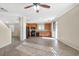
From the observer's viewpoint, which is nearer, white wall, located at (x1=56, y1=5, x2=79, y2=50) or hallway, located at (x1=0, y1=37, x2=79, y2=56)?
hallway, located at (x1=0, y1=37, x2=79, y2=56)

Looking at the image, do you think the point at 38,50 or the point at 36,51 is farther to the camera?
the point at 38,50

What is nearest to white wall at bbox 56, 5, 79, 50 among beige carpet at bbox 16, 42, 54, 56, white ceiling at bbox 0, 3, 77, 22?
white ceiling at bbox 0, 3, 77, 22

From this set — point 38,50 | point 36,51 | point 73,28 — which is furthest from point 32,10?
point 36,51

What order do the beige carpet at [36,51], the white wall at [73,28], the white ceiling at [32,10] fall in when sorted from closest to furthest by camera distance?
the beige carpet at [36,51]
the white wall at [73,28]
the white ceiling at [32,10]

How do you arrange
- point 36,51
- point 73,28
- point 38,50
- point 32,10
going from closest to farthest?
point 36,51 < point 38,50 < point 73,28 < point 32,10

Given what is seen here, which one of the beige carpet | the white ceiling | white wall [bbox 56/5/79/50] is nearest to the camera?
the beige carpet

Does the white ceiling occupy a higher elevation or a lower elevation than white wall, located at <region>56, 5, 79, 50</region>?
higher

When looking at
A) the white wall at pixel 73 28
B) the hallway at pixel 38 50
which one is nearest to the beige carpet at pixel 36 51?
the hallway at pixel 38 50

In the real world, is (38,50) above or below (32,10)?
below

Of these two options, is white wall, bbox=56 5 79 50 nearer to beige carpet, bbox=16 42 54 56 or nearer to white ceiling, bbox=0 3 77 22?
white ceiling, bbox=0 3 77 22

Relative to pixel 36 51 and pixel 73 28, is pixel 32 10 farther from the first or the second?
pixel 36 51

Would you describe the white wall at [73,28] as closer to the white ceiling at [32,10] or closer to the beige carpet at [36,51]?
the white ceiling at [32,10]

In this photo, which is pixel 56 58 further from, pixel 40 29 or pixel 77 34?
pixel 40 29

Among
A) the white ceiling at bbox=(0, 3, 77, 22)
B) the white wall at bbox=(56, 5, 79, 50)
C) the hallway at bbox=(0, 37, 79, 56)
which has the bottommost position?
the hallway at bbox=(0, 37, 79, 56)
